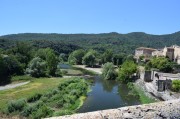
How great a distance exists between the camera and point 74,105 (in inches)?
1194

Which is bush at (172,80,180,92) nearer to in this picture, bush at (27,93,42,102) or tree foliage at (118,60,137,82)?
tree foliage at (118,60,137,82)

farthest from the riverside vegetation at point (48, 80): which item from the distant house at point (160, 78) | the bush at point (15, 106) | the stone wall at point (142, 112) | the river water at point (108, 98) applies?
the stone wall at point (142, 112)

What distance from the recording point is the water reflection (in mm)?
30656

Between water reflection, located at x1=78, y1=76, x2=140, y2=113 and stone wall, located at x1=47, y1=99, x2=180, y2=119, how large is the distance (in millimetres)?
23660

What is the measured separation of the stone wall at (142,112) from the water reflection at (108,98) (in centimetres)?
2366

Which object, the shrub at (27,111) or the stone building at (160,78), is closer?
the shrub at (27,111)

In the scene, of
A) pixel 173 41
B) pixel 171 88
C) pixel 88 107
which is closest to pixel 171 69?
pixel 171 88

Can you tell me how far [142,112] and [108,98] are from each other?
31823 mm

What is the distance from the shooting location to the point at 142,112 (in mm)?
4762

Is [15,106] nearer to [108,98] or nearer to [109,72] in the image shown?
[108,98]

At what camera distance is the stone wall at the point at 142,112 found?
14.8ft

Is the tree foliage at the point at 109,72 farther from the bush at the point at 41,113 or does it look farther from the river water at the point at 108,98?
the bush at the point at 41,113

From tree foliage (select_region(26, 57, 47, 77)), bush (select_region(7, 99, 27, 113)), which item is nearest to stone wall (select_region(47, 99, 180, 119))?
bush (select_region(7, 99, 27, 113))

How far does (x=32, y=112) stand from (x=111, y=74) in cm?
3142
